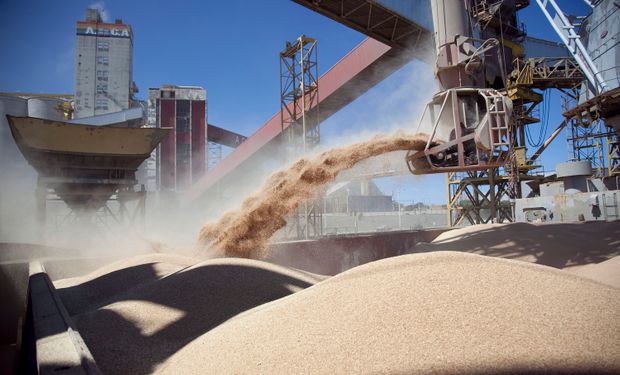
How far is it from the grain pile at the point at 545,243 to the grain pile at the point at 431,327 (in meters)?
3.61

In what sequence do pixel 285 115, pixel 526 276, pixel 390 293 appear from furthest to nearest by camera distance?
1. pixel 285 115
2. pixel 526 276
3. pixel 390 293

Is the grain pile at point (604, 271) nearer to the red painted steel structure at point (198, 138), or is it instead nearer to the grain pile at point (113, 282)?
the grain pile at point (113, 282)

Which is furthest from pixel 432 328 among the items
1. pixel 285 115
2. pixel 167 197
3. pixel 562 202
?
pixel 167 197

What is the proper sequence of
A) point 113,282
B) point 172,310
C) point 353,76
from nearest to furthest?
1. point 172,310
2. point 113,282
3. point 353,76

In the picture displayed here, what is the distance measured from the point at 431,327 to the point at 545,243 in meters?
5.45

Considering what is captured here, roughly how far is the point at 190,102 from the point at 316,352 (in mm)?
29824

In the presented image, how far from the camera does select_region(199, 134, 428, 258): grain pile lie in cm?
573

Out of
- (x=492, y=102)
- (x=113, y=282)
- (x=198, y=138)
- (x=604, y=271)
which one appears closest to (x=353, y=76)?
(x=492, y=102)

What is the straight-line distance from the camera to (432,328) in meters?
1.90

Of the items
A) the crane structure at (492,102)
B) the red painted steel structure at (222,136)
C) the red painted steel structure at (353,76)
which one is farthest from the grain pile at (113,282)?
the red painted steel structure at (222,136)

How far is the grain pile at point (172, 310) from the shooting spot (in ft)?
7.91

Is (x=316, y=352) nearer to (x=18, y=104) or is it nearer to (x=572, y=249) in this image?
(x=572, y=249)

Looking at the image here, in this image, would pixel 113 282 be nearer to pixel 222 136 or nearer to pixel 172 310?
pixel 172 310

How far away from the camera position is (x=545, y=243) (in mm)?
6031
